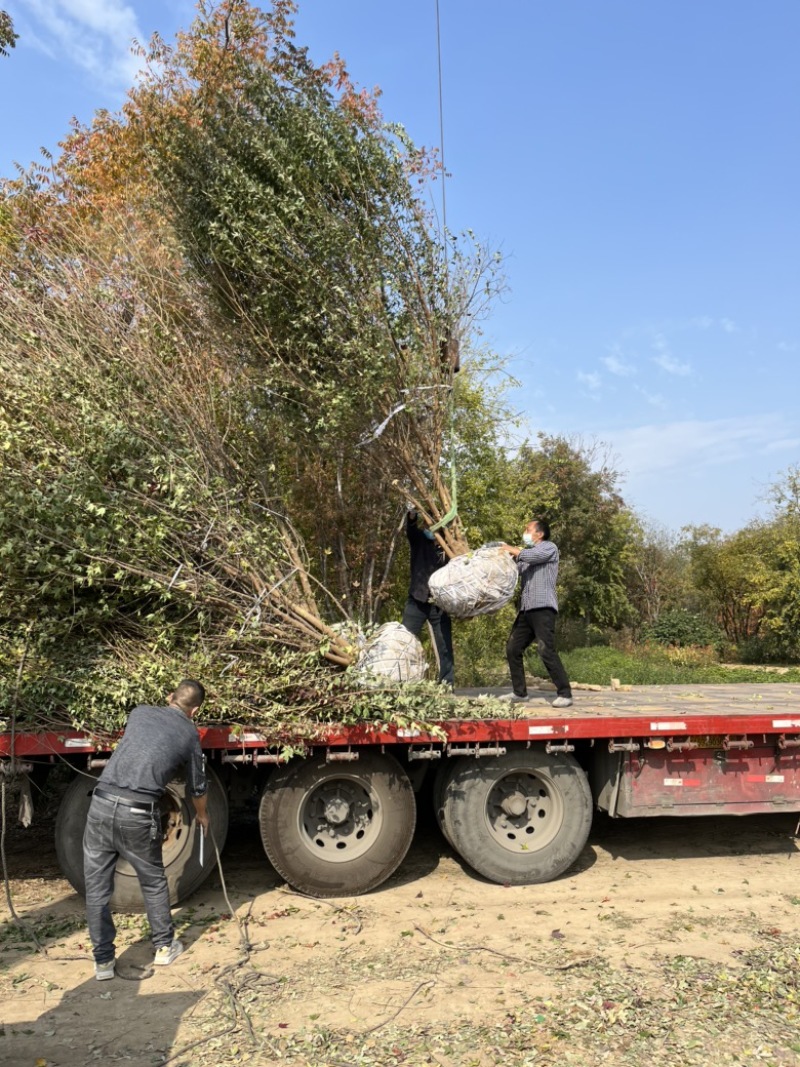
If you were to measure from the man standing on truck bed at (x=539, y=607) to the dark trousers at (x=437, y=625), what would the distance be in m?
0.64

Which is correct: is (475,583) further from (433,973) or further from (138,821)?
(138,821)

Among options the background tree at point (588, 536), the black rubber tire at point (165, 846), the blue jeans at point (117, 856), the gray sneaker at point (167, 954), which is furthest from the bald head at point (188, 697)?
the background tree at point (588, 536)

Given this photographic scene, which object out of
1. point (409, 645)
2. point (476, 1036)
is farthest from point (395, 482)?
point (476, 1036)

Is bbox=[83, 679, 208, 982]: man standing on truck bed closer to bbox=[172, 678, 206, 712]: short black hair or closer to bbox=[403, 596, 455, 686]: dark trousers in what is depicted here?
bbox=[172, 678, 206, 712]: short black hair

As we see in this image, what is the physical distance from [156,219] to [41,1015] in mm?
6237

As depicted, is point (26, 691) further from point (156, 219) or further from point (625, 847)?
point (625, 847)

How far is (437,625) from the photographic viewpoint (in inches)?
290

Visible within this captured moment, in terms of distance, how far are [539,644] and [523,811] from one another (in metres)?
1.47

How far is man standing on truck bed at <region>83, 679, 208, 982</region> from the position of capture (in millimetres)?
4617

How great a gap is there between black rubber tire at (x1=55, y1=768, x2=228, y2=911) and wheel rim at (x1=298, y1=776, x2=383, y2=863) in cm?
68

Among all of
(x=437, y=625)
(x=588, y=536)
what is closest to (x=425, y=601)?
(x=437, y=625)

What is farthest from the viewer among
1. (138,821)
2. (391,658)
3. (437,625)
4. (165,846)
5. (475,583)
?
(437,625)

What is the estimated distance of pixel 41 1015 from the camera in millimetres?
4086

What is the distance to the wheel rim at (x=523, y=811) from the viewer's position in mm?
5906
